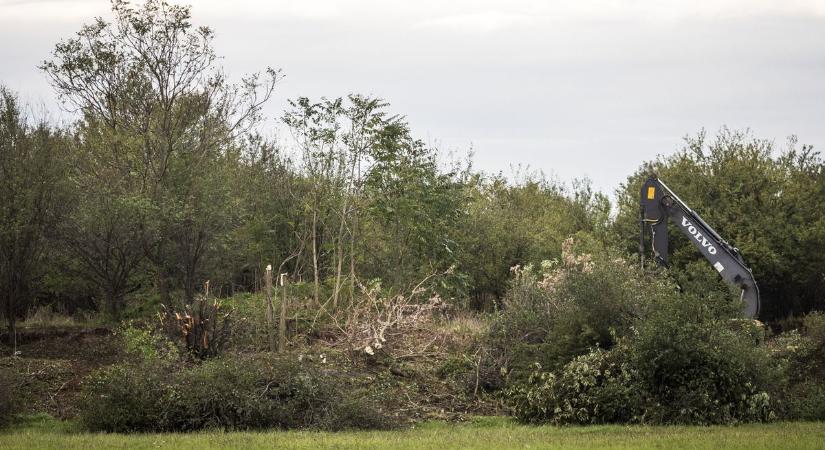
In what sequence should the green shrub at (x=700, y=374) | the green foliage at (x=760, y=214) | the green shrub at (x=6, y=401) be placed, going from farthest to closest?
the green foliage at (x=760, y=214)
the green shrub at (x=700, y=374)
the green shrub at (x=6, y=401)

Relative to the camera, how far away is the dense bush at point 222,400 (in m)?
16.8

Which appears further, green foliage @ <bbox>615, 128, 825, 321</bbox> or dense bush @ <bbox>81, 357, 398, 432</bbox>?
green foliage @ <bbox>615, 128, 825, 321</bbox>

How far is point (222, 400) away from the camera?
16.9 metres

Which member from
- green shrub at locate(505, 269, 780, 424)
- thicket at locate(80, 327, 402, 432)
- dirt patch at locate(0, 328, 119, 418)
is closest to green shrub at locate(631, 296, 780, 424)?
green shrub at locate(505, 269, 780, 424)

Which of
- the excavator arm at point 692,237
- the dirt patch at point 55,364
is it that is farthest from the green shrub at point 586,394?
the dirt patch at point 55,364

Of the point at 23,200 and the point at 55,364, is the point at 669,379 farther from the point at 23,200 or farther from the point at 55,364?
the point at 23,200

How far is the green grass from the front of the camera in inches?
575

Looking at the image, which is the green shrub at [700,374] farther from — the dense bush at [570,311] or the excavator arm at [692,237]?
the excavator arm at [692,237]

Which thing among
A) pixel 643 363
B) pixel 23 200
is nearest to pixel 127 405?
pixel 643 363

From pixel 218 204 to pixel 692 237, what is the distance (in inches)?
478

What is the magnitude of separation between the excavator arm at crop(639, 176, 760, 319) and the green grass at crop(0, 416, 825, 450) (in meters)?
8.37

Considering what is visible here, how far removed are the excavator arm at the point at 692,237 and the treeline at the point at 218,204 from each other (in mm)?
1105

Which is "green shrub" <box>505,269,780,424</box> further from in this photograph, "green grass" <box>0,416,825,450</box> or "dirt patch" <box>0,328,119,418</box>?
"dirt patch" <box>0,328,119,418</box>

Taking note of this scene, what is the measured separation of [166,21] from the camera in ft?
94.7
